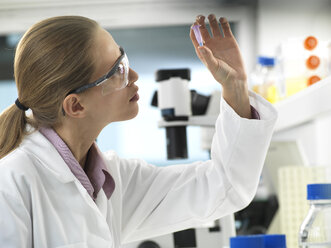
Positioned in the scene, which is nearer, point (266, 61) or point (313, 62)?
point (313, 62)

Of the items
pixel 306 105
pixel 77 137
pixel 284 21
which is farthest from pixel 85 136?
pixel 284 21

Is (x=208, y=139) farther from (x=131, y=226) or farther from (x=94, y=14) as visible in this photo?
(x=94, y=14)

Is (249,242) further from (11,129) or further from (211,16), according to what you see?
(11,129)

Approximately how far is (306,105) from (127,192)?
2.34ft

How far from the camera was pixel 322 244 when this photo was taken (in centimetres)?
112

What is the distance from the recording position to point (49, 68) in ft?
3.81

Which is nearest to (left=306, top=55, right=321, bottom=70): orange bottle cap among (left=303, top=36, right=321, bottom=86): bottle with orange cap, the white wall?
(left=303, top=36, right=321, bottom=86): bottle with orange cap

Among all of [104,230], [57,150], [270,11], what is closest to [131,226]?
[104,230]

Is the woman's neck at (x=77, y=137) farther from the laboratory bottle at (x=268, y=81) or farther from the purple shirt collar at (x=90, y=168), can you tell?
the laboratory bottle at (x=268, y=81)

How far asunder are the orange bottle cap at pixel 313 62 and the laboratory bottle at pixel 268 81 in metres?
0.29

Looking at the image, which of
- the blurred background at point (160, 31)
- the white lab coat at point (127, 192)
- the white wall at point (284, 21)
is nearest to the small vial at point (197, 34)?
the white lab coat at point (127, 192)

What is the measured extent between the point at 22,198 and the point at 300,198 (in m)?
0.97

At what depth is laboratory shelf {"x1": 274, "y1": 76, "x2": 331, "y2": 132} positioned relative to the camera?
144cm

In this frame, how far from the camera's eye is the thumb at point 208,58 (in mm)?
1126
